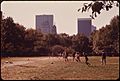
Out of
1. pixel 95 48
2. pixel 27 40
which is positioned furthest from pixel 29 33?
pixel 95 48

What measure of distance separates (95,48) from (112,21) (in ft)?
41.8

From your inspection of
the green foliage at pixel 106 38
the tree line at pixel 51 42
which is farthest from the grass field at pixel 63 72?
the green foliage at pixel 106 38

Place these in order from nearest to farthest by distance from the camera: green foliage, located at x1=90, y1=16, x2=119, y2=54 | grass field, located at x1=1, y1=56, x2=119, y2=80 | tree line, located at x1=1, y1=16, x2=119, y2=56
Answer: grass field, located at x1=1, y1=56, x2=119, y2=80 < tree line, located at x1=1, y1=16, x2=119, y2=56 < green foliage, located at x1=90, y1=16, x2=119, y2=54

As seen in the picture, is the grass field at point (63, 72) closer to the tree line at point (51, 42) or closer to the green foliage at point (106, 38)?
A: the tree line at point (51, 42)

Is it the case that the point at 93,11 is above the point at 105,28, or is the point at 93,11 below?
below

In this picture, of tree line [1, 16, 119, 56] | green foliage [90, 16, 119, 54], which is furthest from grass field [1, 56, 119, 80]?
green foliage [90, 16, 119, 54]

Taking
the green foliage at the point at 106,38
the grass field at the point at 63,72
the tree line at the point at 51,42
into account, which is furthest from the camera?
the green foliage at the point at 106,38

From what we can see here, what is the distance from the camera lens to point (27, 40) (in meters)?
136

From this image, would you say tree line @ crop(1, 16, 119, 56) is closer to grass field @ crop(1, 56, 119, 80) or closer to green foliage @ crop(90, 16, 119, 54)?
Answer: green foliage @ crop(90, 16, 119, 54)

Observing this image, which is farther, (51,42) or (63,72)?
(51,42)

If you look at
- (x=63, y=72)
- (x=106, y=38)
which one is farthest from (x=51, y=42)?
(x=63, y=72)

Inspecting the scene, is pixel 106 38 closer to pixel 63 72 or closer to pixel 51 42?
pixel 51 42

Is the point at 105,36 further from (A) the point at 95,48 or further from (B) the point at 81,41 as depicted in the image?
(B) the point at 81,41

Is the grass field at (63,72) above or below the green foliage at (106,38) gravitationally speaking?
below
